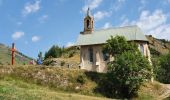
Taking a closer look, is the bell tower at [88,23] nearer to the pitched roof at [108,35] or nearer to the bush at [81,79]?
the pitched roof at [108,35]

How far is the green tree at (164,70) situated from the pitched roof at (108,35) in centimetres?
2215

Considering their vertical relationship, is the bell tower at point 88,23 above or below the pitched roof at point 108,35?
above

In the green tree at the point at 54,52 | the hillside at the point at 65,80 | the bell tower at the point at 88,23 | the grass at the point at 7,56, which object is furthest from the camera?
the green tree at the point at 54,52

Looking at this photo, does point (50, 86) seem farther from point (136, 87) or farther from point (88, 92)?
point (136, 87)

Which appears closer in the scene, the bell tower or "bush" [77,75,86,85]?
"bush" [77,75,86,85]

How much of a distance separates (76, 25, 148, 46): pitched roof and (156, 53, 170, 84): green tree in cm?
2215

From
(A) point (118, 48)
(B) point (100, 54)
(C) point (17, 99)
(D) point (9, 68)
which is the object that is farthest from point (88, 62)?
(C) point (17, 99)

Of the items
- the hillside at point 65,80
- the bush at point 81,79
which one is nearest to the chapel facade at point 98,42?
the hillside at point 65,80

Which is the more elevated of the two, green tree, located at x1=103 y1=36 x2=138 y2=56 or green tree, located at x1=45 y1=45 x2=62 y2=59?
green tree, located at x1=45 y1=45 x2=62 y2=59

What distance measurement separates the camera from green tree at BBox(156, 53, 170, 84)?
105938 millimetres

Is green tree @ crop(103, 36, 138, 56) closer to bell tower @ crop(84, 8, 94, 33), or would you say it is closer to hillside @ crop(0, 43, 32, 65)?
bell tower @ crop(84, 8, 94, 33)

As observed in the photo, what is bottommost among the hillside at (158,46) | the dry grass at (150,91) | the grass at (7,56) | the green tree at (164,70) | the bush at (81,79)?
the dry grass at (150,91)

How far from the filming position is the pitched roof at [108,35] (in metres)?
84.2

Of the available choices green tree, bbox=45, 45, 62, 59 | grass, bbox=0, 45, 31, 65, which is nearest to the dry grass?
grass, bbox=0, 45, 31, 65
